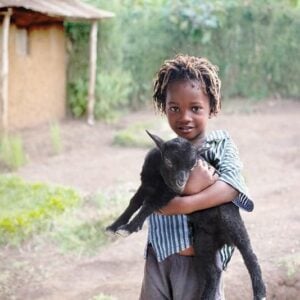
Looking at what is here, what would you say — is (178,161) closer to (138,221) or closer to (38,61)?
(138,221)

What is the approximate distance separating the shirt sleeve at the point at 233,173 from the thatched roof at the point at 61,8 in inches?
281

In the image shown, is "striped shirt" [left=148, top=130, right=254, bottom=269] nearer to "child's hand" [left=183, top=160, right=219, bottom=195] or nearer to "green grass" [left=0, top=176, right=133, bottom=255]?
"child's hand" [left=183, top=160, right=219, bottom=195]

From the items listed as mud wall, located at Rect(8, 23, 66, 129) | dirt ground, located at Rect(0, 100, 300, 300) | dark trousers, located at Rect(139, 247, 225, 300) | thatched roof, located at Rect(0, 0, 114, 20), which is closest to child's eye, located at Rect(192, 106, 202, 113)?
dark trousers, located at Rect(139, 247, 225, 300)

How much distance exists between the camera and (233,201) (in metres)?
2.33

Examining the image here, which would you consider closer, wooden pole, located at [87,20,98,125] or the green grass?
the green grass

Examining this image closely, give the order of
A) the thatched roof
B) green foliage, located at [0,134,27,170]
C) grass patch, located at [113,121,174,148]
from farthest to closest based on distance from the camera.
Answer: grass patch, located at [113,121,174,148] → the thatched roof → green foliage, located at [0,134,27,170]

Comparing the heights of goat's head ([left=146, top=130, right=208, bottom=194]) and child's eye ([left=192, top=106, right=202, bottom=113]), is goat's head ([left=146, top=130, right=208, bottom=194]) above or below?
below

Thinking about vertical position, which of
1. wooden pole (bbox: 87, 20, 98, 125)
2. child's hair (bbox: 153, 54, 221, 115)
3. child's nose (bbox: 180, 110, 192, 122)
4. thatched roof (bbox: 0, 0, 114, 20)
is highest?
thatched roof (bbox: 0, 0, 114, 20)

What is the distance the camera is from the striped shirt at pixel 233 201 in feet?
7.66

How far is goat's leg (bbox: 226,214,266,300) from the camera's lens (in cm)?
229

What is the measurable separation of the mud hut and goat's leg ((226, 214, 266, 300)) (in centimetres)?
770

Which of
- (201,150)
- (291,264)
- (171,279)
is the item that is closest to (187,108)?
(201,150)

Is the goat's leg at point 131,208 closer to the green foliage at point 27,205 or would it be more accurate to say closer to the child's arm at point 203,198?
the child's arm at point 203,198

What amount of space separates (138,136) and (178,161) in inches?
320
